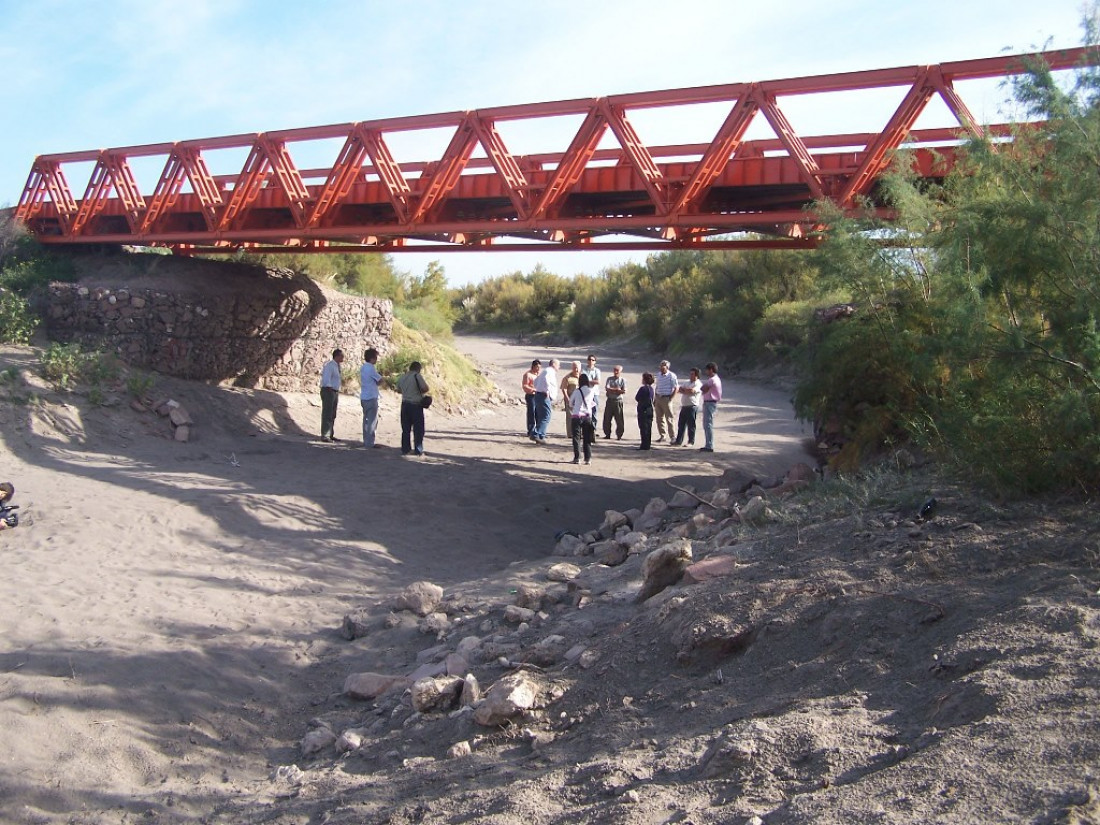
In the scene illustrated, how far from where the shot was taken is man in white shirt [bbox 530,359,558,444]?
19750mm

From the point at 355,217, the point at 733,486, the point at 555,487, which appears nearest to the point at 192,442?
the point at 355,217

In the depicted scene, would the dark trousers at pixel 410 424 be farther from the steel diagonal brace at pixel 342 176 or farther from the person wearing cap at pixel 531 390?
the steel diagonal brace at pixel 342 176

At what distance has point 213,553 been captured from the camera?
38.5 ft

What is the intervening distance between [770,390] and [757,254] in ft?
34.4

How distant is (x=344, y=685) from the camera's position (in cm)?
808

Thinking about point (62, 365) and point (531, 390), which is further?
point (531, 390)

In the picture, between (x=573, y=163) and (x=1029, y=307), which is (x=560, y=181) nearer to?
(x=573, y=163)

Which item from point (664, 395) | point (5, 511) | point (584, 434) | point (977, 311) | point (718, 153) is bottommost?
point (5, 511)

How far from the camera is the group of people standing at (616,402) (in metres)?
18.2

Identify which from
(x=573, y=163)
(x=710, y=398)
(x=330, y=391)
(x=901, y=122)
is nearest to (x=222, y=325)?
(x=330, y=391)

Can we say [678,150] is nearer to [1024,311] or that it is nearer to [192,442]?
[1024,311]

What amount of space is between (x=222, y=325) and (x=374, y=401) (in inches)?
169

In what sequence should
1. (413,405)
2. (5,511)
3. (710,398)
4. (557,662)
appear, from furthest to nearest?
(710,398), (413,405), (5,511), (557,662)

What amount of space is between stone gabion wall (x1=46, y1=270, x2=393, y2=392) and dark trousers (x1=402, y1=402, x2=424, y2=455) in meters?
4.57
